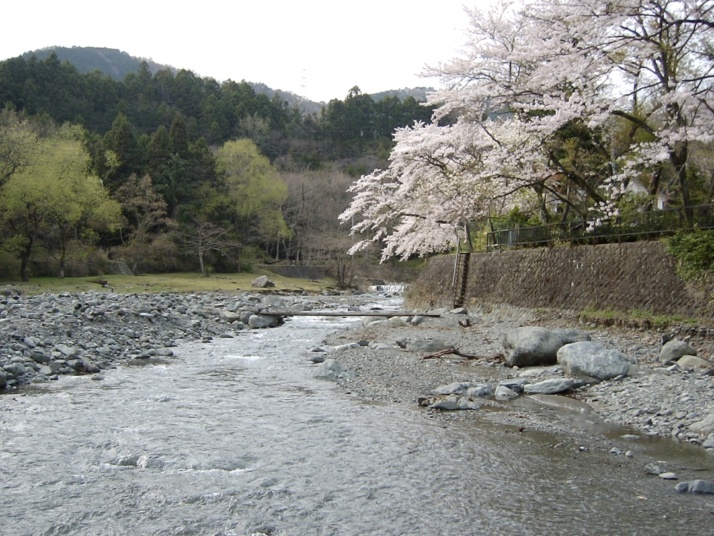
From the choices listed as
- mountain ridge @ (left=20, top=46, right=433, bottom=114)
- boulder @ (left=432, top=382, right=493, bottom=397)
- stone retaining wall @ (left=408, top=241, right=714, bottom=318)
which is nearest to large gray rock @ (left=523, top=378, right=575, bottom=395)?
boulder @ (left=432, top=382, right=493, bottom=397)

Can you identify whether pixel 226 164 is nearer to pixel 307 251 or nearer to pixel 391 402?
pixel 307 251

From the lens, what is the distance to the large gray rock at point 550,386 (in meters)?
9.26

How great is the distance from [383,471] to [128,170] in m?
50.6

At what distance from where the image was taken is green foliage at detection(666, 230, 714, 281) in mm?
12141

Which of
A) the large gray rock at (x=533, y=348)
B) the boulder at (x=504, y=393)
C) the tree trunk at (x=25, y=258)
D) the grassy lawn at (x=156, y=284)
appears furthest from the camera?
the tree trunk at (x=25, y=258)

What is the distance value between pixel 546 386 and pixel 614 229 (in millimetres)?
8357

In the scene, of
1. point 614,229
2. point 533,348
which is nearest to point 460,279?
point 614,229

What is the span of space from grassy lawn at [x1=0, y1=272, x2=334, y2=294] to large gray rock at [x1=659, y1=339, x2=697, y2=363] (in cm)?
2582

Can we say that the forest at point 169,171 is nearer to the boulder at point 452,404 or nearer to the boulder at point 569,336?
the boulder at point 569,336

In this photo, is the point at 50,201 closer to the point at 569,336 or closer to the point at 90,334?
the point at 90,334

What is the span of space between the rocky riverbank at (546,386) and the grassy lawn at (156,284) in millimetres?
20771

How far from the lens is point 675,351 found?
10.6 m

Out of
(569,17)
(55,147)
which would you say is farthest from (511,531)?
(55,147)

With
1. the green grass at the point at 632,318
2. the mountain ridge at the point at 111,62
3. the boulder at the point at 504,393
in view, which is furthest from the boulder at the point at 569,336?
the mountain ridge at the point at 111,62
